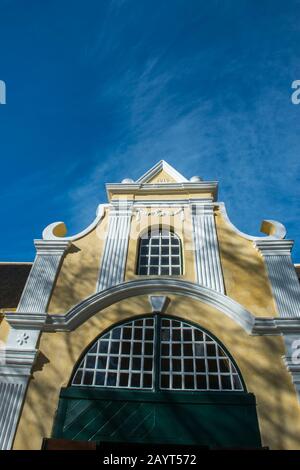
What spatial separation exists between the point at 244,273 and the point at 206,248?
116 centimetres

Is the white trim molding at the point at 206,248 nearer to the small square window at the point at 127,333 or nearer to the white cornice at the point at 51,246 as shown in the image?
the small square window at the point at 127,333

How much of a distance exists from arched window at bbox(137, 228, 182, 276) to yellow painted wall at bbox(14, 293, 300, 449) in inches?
38.3

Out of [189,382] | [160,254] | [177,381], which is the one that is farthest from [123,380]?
[160,254]

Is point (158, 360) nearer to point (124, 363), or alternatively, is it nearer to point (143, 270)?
point (124, 363)

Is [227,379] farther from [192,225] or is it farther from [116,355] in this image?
[192,225]

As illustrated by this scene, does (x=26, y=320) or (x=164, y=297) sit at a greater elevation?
(x=164, y=297)

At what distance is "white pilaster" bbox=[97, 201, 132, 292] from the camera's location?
27.4 feet

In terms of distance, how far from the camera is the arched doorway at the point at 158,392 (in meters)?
6.04

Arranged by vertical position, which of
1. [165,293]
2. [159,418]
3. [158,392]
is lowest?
[159,418]

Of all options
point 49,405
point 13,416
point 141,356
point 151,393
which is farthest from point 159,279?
point 13,416

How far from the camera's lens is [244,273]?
8.27m

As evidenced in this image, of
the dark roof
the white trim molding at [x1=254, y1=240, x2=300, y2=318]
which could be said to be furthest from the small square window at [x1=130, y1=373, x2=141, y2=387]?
the dark roof

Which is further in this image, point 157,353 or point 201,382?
point 157,353
